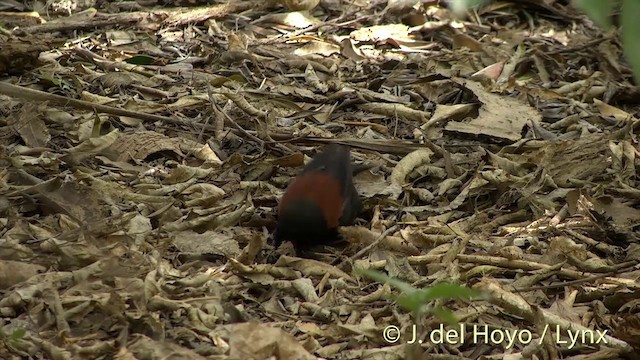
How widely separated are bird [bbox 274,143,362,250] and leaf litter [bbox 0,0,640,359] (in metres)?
0.11

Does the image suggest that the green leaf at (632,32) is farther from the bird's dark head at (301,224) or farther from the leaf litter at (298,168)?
the bird's dark head at (301,224)

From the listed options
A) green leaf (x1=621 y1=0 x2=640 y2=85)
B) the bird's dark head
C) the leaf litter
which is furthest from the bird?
green leaf (x1=621 y1=0 x2=640 y2=85)

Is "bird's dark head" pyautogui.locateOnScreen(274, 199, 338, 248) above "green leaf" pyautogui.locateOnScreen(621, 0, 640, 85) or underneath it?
underneath

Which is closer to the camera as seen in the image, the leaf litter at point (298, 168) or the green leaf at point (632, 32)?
the green leaf at point (632, 32)

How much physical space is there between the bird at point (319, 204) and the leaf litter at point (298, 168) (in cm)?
11

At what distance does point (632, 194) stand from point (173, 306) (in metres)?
2.68

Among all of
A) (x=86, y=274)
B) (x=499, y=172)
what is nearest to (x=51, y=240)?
(x=86, y=274)

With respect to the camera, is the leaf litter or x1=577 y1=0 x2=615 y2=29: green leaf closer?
x1=577 y1=0 x2=615 y2=29: green leaf

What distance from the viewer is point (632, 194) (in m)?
4.83

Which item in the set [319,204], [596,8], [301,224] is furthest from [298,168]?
[596,8]

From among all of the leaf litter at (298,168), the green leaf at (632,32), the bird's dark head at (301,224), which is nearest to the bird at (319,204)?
the bird's dark head at (301,224)

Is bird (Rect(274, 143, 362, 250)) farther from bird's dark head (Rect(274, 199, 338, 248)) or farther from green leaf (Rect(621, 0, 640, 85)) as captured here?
green leaf (Rect(621, 0, 640, 85))

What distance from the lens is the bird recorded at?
4.29 meters

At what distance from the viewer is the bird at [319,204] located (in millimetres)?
4293
